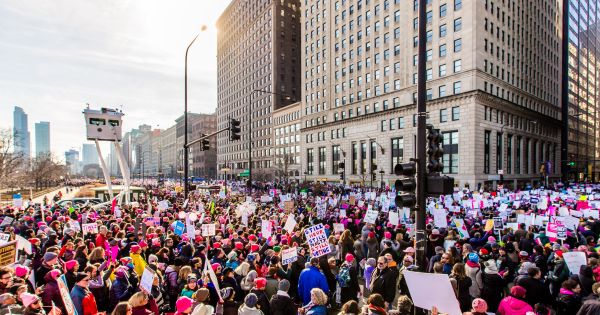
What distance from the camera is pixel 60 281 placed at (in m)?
4.78

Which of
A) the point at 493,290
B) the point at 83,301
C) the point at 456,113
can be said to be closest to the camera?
the point at 83,301

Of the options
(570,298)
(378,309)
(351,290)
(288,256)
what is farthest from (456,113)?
(378,309)

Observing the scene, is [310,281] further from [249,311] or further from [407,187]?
[407,187]

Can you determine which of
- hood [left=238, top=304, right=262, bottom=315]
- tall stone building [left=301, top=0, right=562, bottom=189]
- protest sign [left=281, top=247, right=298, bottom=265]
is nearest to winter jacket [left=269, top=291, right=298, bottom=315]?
hood [left=238, top=304, right=262, bottom=315]

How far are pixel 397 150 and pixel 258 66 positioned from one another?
61448 millimetres

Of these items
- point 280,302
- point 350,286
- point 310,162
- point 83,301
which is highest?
point 310,162

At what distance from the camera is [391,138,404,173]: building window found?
53094mm

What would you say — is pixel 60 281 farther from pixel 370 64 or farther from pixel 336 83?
pixel 336 83

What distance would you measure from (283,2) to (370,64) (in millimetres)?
49099

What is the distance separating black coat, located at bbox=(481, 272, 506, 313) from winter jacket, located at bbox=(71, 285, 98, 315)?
746 cm

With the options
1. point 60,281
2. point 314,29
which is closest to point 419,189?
point 60,281

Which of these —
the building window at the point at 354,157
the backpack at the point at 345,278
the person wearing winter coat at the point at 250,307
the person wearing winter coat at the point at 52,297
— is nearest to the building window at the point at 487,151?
the building window at the point at 354,157

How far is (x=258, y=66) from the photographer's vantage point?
99.9 meters

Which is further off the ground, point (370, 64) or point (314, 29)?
point (314, 29)
